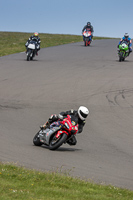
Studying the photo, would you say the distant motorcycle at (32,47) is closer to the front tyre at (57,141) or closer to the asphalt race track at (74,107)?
the asphalt race track at (74,107)

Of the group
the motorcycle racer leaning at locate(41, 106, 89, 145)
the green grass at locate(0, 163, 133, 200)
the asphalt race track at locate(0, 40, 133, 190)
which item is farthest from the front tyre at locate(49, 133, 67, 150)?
the green grass at locate(0, 163, 133, 200)

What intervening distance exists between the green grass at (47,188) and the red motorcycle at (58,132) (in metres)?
2.52

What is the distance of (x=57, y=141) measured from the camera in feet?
35.3

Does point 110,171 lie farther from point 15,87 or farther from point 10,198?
point 15,87

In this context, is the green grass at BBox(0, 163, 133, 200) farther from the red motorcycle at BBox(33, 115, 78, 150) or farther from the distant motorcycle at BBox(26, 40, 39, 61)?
the distant motorcycle at BBox(26, 40, 39, 61)

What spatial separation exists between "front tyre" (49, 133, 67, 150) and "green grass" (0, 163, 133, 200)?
245 cm

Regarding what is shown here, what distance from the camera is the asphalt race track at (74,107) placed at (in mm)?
9395

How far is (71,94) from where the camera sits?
64.8 feet

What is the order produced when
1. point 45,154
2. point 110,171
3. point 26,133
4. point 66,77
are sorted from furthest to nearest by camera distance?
point 66,77, point 26,133, point 45,154, point 110,171

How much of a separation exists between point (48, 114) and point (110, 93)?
5.06 metres

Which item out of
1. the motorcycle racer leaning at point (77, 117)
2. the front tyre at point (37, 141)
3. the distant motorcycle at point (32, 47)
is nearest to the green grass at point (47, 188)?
the motorcycle racer leaning at point (77, 117)

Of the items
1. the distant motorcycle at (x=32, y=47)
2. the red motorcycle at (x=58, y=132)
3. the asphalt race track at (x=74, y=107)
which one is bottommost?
the asphalt race track at (x=74, y=107)

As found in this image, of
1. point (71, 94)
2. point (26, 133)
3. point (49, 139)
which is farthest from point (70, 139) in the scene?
point (71, 94)

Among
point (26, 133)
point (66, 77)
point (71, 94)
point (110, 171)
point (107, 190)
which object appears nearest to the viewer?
point (107, 190)
